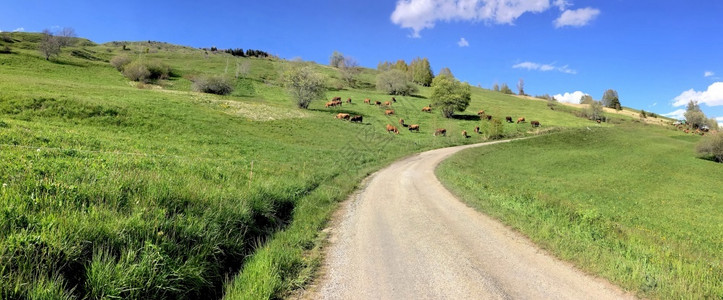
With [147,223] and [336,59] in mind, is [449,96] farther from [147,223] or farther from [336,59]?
[336,59]

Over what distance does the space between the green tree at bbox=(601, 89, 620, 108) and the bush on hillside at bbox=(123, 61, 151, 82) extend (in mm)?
192467

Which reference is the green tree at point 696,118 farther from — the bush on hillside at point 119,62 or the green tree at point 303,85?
the bush on hillside at point 119,62

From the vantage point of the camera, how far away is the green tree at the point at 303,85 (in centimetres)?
6525

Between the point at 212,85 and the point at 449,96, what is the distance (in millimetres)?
55414

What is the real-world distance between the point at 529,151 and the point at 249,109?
46.4m

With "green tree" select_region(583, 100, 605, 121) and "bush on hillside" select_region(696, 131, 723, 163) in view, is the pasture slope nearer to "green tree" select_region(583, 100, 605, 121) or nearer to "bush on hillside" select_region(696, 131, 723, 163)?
"bush on hillside" select_region(696, 131, 723, 163)

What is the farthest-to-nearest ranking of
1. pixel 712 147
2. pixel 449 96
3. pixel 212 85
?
pixel 449 96, pixel 212 85, pixel 712 147

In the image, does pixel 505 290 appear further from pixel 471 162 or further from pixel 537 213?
pixel 471 162

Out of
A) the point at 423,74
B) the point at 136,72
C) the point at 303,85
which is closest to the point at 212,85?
the point at 136,72

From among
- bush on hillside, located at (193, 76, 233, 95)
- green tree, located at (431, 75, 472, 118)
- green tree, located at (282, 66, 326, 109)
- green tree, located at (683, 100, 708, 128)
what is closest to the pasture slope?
green tree, located at (282, 66, 326, 109)

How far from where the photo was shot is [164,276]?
17.8 ft

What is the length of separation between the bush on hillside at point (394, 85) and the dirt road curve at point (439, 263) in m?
107

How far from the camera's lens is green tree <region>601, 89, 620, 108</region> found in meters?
155

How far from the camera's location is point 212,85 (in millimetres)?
72438
